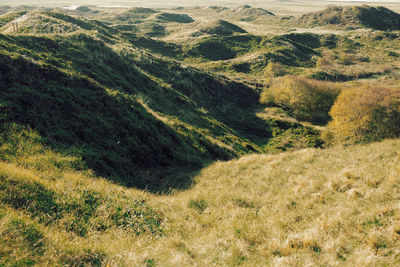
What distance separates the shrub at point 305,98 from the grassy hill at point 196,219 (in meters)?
44.4

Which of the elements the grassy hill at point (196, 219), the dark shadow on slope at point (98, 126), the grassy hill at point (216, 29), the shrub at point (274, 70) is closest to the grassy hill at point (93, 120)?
the dark shadow on slope at point (98, 126)

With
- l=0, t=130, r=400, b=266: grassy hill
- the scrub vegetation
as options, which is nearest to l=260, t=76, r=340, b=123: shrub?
the scrub vegetation

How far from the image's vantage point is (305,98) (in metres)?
54.3

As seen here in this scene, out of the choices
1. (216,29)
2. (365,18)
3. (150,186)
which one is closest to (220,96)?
(150,186)

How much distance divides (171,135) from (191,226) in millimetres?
13643

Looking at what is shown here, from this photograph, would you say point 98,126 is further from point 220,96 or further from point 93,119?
point 220,96

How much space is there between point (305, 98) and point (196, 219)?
53741 millimetres

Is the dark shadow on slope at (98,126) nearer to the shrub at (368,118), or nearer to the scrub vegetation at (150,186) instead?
the scrub vegetation at (150,186)

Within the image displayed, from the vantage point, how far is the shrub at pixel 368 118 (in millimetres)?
34875

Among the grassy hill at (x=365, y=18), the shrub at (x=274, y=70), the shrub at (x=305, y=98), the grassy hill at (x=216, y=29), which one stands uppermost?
the grassy hill at (x=365, y=18)

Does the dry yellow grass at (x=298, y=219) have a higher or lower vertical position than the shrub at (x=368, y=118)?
higher

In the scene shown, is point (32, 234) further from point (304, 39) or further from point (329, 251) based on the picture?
point (304, 39)

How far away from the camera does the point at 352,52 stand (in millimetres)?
127562

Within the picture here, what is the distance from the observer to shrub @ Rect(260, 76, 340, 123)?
5284 centimetres
